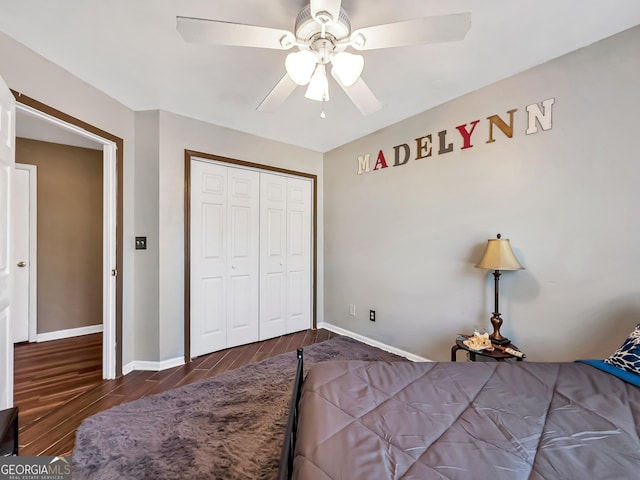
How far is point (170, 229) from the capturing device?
2688mm

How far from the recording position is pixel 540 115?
6.40 ft

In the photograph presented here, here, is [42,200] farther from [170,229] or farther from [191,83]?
[191,83]

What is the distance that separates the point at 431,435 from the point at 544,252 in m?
1.69

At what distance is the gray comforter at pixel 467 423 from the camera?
75cm

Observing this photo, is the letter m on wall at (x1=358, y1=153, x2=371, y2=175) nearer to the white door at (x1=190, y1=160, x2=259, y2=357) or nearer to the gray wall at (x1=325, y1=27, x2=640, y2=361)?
the gray wall at (x1=325, y1=27, x2=640, y2=361)

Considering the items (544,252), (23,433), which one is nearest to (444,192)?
(544,252)

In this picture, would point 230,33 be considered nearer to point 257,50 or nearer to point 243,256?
point 257,50

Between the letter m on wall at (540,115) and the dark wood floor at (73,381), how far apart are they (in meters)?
2.97

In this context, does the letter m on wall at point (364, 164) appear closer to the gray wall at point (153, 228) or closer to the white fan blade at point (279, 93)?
the white fan blade at point (279, 93)

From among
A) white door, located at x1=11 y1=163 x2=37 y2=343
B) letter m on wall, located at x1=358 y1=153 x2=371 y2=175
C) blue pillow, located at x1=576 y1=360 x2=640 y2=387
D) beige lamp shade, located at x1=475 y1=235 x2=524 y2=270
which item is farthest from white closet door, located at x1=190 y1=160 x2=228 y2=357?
blue pillow, located at x1=576 y1=360 x2=640 y2=387

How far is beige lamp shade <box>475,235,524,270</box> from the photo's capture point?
1.88m

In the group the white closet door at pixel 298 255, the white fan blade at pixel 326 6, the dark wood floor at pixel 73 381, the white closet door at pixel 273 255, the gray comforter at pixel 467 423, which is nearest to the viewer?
the gray comforter at pixel 467 423

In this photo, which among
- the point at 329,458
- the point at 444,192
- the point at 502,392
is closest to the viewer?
the point at 329,458
